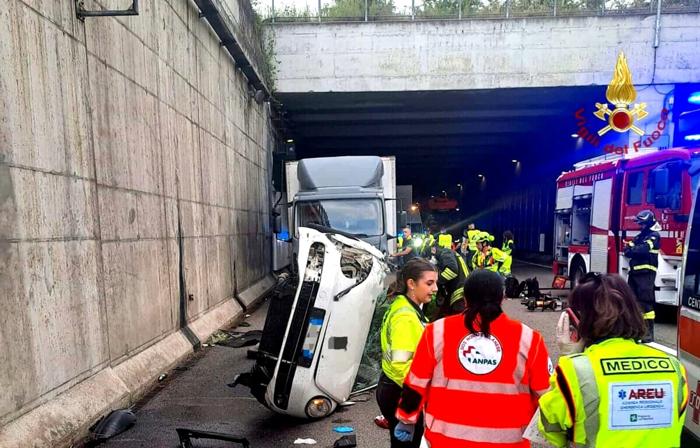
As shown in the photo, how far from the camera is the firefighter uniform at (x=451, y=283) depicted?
497cm

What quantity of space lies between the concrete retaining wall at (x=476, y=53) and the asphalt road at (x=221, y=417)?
10.7 meters

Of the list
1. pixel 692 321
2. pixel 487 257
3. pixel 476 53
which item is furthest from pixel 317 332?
pixel 476 53

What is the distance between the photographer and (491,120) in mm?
19797

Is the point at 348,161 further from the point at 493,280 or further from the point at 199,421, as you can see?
the point at 493,280

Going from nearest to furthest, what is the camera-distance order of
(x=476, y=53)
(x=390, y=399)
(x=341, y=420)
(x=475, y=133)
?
(x=390, y=399) → (x=341, y=420) → (x=476, y=53) → (x=475, y=133)

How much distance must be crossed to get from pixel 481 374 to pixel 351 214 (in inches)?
329

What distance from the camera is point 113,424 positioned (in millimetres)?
4141

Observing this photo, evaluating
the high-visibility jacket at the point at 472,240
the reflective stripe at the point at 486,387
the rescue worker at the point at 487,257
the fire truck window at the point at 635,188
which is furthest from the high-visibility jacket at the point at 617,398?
the high-visibility jacket at the point at 472,240

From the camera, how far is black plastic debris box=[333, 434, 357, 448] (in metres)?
3.89

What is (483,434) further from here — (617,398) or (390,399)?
(390,399)

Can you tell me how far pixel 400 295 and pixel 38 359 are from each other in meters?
3.05

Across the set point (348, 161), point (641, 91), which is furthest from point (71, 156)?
point (641, 91)

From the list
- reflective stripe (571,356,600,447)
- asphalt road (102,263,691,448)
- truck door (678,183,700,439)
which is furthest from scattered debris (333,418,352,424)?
reflective stripe (571,356,600,447)

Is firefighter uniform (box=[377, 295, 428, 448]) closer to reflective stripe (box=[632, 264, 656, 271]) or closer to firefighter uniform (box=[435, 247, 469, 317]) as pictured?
firefighter uniform (box=[435, 247, 469, 317])
